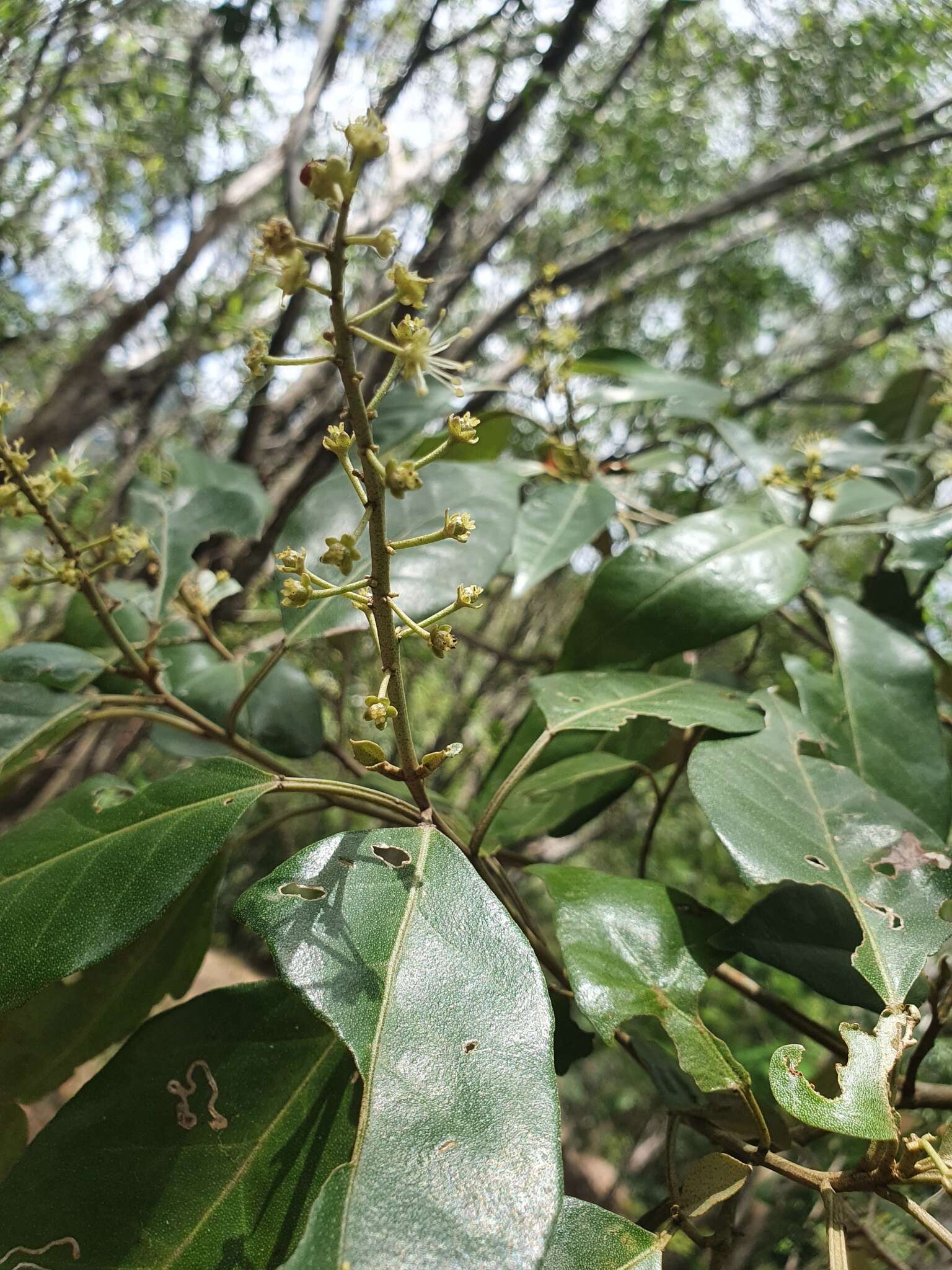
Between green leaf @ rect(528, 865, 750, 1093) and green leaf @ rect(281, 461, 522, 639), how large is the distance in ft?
1.10

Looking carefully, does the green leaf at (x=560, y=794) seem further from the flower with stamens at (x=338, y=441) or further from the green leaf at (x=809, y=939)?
the flower with stamens at (x=338, y=441)

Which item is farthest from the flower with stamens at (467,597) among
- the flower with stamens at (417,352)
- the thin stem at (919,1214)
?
the thin stem at (919,1214)

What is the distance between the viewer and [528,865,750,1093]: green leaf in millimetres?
566

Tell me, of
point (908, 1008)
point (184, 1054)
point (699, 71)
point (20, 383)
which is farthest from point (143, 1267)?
point (20, 383)

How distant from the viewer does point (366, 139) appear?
43cm

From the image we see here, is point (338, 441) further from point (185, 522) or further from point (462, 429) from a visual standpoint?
point (185, 522)

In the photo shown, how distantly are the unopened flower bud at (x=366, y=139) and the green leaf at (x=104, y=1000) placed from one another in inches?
24.5

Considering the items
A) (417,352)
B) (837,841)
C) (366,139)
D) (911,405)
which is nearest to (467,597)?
(417,352)

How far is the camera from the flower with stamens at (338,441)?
47 centimetres

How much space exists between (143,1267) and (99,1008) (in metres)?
0.30

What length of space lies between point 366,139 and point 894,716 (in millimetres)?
789

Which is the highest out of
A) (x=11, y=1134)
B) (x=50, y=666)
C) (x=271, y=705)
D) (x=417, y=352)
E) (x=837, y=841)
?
(x=417, y=352)

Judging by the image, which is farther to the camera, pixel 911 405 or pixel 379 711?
pixel 911 405

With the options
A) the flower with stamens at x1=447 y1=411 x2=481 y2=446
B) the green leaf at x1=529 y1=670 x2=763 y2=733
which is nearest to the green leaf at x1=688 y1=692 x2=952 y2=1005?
the green leaf at x1=529 y1=670 x2=763 y2=733
